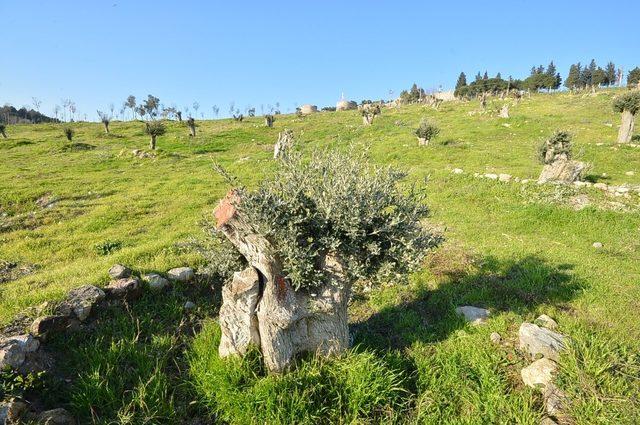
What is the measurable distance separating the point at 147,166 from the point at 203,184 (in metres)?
12.5

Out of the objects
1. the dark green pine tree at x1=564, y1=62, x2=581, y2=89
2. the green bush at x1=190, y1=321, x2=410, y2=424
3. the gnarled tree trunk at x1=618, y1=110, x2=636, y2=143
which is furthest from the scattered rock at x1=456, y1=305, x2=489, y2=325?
the dark green pine tree at x1=564, y1=62, x2=581, y2=89

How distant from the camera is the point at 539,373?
5.61 metres

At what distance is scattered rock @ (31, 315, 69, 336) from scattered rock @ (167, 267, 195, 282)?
240 centimetres

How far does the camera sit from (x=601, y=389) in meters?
5.12

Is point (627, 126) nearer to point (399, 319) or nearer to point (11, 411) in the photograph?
point (399, 319)

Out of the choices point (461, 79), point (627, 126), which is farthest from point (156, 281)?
point (461, 79)

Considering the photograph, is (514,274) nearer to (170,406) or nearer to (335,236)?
(335,236)

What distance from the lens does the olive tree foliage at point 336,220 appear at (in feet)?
16.9

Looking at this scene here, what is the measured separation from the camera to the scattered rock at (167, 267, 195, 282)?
28.6ft

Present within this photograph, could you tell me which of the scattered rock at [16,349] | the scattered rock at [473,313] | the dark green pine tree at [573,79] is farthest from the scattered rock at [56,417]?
the dark green pine tree at [573,79]

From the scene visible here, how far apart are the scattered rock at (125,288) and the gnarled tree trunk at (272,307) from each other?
10.3 ft

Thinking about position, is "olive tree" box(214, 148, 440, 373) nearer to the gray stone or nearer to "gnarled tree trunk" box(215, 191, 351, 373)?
"gnarled tree trunk" box(215, 191, 351, 373)

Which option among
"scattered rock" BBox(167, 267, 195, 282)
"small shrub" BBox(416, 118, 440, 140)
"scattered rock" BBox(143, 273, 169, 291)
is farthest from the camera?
"small shrub" BBox(416, 118, 440, 140)

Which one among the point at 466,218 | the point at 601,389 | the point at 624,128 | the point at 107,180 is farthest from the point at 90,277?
the point at 624,128
